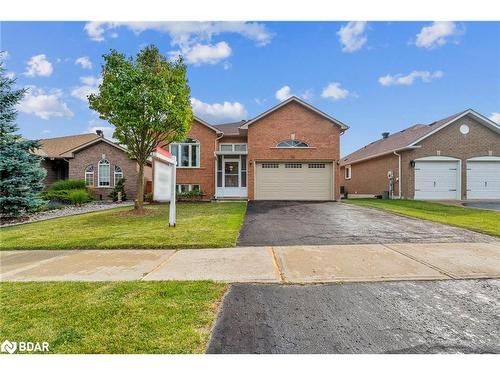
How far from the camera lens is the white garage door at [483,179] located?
61.6 feet

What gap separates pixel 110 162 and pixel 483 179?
27.2 m

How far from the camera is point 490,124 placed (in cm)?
1855

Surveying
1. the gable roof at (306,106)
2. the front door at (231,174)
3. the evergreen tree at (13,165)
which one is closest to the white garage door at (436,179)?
the gable roof at (306,106)

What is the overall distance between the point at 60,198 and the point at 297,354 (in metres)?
20.4

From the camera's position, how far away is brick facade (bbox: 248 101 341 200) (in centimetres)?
1805

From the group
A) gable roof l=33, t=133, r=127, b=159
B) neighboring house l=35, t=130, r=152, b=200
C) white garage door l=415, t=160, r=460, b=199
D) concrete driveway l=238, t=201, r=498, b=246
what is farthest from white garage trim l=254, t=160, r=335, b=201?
gable roof l=33, t=133, r=127, b=159

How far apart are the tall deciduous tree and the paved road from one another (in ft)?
30.6

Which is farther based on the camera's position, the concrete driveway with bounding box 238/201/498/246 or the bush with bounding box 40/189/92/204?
the bush with bounding box 40/189/92/204

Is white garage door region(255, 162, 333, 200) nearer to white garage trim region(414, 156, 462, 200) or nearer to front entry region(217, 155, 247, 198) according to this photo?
front entry region(217, 155, 247, 198)

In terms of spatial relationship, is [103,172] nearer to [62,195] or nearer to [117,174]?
[117,174]

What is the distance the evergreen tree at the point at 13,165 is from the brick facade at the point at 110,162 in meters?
8.14

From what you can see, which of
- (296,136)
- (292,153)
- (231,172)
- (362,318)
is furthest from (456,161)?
(362,318)

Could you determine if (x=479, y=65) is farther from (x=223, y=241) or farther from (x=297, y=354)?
(x=297, y=354)

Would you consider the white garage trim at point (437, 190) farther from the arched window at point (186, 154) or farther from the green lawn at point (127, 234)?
the arched window at point (186, 154)
